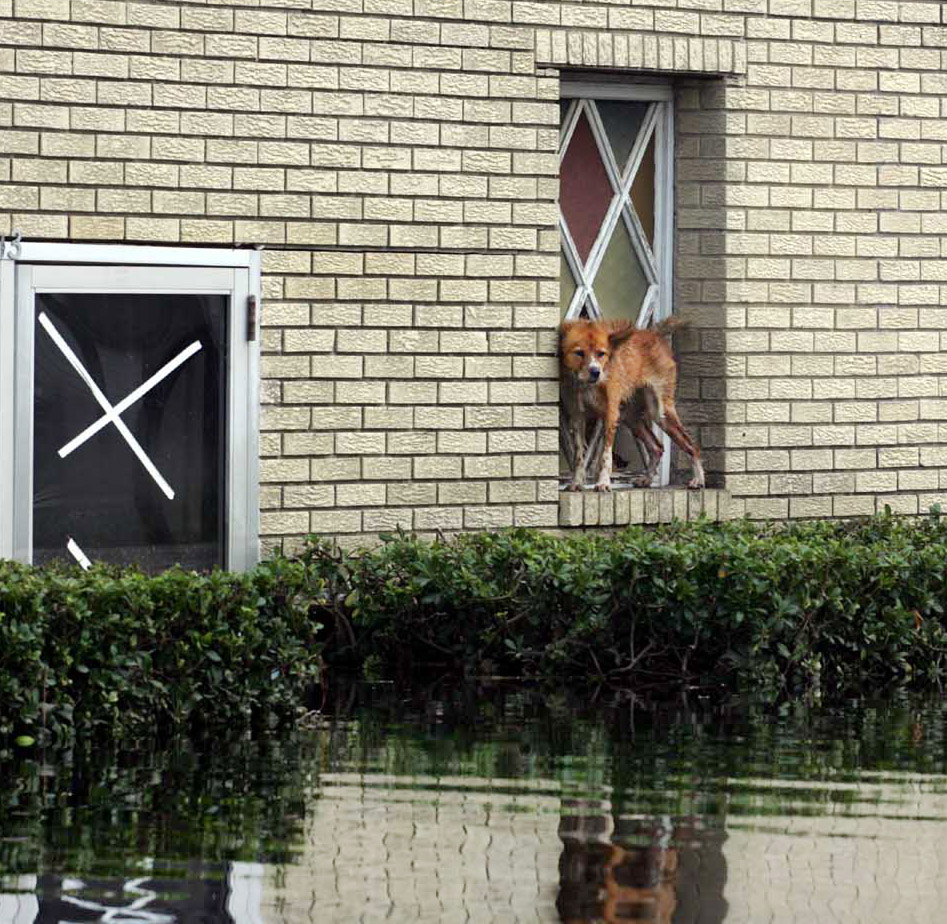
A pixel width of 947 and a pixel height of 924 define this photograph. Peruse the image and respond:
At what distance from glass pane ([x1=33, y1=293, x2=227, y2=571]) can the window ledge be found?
1.98 metres

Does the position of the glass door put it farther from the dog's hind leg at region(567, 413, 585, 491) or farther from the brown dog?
the dog's hind leg at region(567, 413, 585, 491)

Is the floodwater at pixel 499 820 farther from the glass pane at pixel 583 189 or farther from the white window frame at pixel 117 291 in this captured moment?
the glass pane at pixel 583 189

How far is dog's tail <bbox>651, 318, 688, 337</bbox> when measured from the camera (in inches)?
502

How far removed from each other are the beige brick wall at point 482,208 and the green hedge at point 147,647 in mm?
1755

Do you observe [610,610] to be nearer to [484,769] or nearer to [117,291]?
[484,769]

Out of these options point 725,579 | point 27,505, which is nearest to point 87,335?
point 27,505

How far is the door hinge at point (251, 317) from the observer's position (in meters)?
11.6

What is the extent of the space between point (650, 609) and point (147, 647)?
2.56m

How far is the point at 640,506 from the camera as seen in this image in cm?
1266

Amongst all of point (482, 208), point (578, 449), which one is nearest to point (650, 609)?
point (578, 449)

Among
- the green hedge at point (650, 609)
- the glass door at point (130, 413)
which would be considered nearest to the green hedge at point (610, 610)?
the green hedge at point (650, 609)

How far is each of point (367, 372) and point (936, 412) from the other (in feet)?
11.7

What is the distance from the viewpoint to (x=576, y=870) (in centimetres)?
725

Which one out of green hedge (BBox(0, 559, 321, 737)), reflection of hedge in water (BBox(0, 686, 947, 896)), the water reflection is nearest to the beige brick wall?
reflection of hedge in water (BBox(0, 686, 947, 896))
